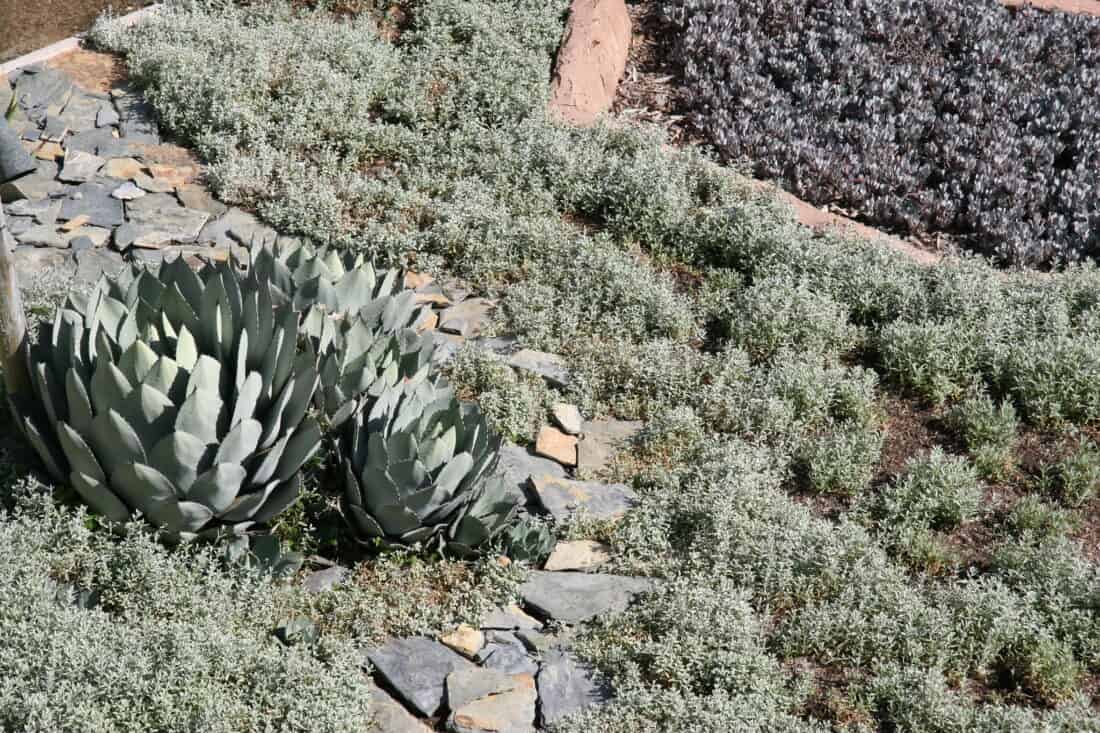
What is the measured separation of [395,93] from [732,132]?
7.50ft

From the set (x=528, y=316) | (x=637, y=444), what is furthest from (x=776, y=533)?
(x=528, y=316)

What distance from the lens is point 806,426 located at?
18.8 ft

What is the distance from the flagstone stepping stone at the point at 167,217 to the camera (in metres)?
6.71

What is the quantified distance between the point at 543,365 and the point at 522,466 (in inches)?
32.2

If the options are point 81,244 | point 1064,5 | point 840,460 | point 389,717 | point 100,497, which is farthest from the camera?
point 1064,5

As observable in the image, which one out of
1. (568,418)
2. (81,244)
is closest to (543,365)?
(568,418)

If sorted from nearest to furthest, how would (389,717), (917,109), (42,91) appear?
(389,717)
(42,91)
(917,109)

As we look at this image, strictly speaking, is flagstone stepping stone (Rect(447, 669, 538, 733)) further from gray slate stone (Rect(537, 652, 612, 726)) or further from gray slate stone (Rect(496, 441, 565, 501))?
gray slate stone (Rect(496, 441, 565, 501))

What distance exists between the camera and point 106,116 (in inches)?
303

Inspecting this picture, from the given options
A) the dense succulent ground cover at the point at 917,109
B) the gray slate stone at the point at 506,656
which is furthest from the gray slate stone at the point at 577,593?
the dense succulent ground cover at the point at 917,109

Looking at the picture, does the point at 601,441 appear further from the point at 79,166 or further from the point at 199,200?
the point at 79,166

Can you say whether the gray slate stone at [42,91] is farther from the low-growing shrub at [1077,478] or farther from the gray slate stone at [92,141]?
the low-growing shrub at [1077,478]

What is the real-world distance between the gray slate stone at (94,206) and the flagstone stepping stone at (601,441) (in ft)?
10.0

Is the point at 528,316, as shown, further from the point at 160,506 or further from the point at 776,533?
the point at 160,506
